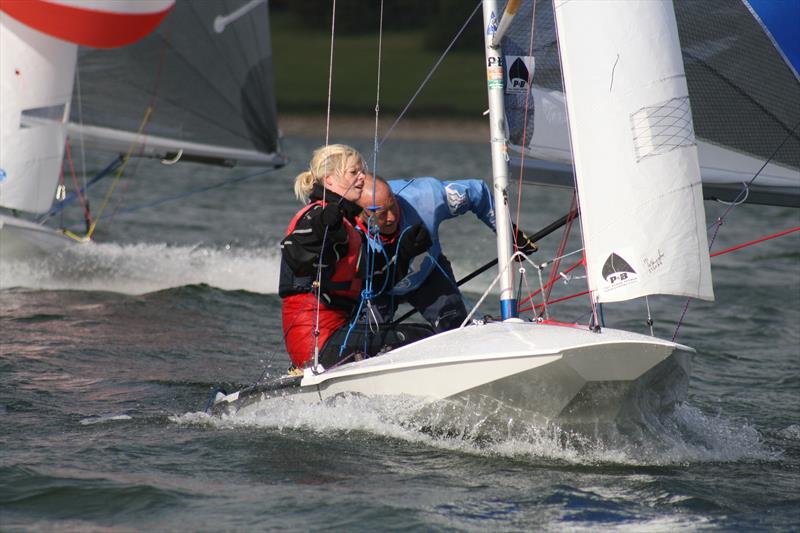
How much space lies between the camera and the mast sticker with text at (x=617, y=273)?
13.0 ft

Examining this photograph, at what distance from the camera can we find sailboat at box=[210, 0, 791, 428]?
393 cm

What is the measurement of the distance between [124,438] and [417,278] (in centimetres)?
133

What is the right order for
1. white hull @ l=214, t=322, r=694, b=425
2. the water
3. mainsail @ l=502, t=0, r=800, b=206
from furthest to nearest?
mainsail @ l=502, t=0, r=800, b=206 → white hull @ l=214, t=322, r=694, b=425 → the water

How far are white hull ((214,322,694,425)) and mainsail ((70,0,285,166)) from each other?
6.33 meters

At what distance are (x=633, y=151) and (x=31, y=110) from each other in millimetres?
6056

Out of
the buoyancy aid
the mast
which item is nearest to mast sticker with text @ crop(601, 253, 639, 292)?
the mast

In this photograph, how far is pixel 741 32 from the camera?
5156mm

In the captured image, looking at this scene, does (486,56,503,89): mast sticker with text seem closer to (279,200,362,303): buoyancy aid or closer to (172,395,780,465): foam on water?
(279,200,362,303): buoyancy aid

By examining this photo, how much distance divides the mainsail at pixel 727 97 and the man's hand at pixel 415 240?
632mm

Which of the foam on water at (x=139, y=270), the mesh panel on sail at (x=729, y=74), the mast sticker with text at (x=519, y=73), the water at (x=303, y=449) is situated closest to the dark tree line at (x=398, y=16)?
the foam on water at (x=139, y=270)

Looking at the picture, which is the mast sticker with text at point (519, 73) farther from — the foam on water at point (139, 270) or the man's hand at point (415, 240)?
the foam on water at point (139, 270)

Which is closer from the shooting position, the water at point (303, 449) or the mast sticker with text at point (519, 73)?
the water at point (303, 449)

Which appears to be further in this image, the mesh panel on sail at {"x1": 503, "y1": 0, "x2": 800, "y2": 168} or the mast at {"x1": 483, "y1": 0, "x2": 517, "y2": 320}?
the mesh panel on sail at {"x1": 503, "y1": 0, "x2": 800, "y2": 168}

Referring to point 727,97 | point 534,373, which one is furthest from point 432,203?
point 727,97
